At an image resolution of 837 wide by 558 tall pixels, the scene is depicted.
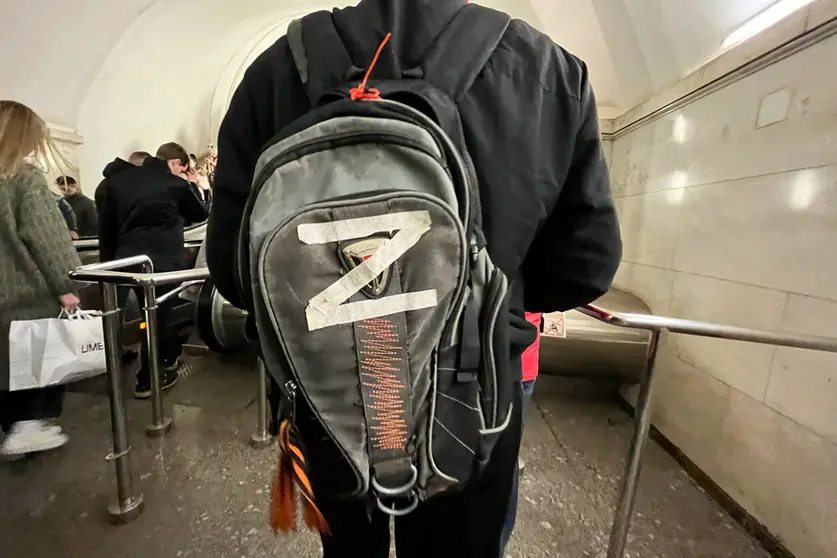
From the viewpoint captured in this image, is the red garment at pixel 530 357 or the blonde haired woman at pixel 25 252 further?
the blonde haired woman at pixel 25 252

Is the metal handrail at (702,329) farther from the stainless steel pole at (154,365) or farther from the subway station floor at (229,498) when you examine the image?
the stainless steel pole at (154,365)

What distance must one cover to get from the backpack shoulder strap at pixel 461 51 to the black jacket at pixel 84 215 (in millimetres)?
4348

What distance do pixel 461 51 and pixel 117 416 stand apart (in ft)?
5.08

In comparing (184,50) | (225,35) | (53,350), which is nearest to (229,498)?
(53,350)

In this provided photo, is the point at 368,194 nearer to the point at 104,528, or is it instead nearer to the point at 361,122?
the point at 361,122

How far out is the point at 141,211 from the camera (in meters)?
2.63

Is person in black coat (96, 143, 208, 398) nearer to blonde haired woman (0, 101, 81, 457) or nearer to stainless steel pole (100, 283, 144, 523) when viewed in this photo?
blonde haired woman (0, 101, 81, 457)

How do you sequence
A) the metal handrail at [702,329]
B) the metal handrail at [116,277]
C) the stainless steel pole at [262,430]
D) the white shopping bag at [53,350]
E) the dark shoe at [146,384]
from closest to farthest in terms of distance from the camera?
the metal handrail at [702,329] < the metal handrail at [116,277] < the white shopping bag at [53,350] < the stainless steel pole at [262,430] < the dark shoe at [146,384]

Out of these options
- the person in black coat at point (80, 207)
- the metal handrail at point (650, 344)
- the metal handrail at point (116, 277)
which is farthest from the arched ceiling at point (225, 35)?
the metal handrail at point (116, 277)

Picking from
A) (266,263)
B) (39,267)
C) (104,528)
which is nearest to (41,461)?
(104,528)

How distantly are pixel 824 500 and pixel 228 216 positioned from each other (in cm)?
183

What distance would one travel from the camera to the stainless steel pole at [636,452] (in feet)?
3.97

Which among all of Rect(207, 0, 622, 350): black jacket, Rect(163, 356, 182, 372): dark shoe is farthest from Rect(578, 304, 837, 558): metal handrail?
Rect(163, 356, 182, 372): dark shoe

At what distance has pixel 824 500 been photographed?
1479 mm
